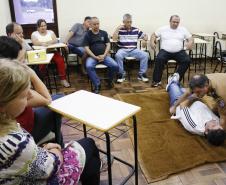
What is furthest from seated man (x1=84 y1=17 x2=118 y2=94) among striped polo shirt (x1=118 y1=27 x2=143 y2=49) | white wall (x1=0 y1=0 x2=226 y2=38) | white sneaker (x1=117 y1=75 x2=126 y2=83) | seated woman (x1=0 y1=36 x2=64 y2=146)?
seated woman (x1=0 y1=36 x2=64 y2=146)

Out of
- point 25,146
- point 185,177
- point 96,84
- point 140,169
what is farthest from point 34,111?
point 96,84

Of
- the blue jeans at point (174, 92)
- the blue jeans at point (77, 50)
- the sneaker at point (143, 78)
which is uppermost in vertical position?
the blue jeans at point (77, 50)

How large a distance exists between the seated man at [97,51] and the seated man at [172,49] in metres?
0.73

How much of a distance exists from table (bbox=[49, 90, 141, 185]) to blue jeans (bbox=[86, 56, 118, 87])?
7.49 ft

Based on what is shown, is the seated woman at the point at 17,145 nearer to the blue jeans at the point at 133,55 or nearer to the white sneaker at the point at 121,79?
the white sneaker at the point at 121,79

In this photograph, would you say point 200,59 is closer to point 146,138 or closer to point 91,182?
point 146,138

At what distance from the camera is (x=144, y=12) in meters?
5.64

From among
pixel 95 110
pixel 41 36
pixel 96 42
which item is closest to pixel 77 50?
pixel 96 42

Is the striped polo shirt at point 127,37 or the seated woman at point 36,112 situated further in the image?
the striped polo shirt at point 127,37

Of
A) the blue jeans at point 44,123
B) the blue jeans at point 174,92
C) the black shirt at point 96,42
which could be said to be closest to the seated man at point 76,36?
the black shirt at point 96,42

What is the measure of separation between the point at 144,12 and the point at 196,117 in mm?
3427

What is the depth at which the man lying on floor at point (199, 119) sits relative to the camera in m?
2.61

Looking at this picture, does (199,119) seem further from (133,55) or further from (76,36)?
(76,36)

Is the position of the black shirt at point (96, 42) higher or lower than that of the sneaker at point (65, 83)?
higher
